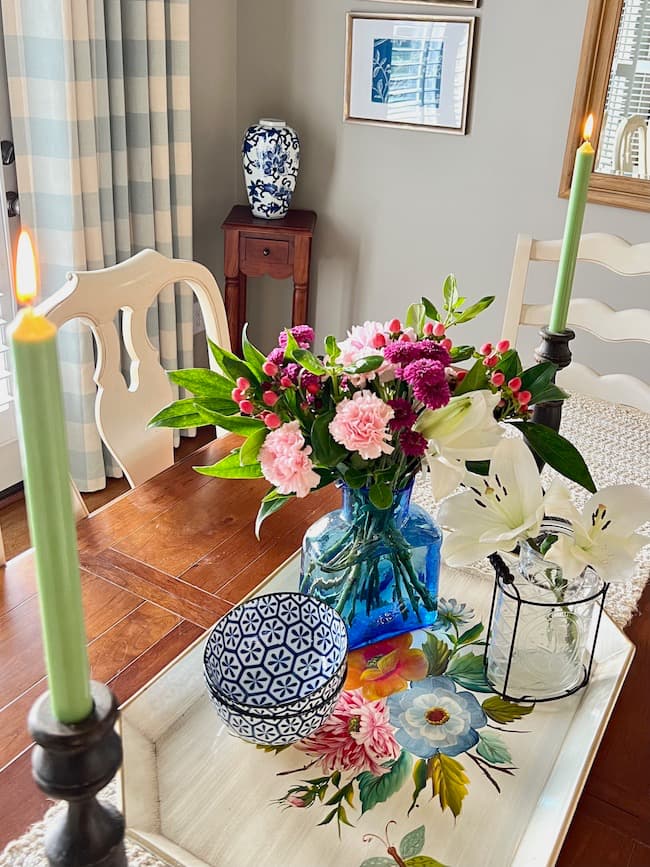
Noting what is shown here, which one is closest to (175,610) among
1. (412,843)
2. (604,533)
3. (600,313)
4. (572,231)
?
(412,843)

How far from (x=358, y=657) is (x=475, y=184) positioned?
2.13 metres

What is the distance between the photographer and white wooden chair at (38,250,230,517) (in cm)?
136

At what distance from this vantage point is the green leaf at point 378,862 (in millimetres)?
751

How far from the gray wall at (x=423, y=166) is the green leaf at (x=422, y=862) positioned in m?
2.14

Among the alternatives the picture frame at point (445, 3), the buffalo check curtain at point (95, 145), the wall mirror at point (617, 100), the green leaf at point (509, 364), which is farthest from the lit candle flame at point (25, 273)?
the picture frame at point (445, 3)

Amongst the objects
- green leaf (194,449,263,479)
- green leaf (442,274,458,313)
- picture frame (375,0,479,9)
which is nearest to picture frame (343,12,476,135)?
picture frame (375,0,479,9)

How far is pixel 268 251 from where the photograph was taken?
2.91 meters

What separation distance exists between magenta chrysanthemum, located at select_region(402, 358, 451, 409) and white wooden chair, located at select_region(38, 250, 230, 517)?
69cm

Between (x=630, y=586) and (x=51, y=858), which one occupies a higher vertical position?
(x=51, y=858)

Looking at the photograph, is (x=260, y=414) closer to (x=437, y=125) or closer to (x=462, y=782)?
(x=462, y=782)

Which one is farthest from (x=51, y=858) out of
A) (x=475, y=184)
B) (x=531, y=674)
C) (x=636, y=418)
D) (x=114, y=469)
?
(x=475, y=184)

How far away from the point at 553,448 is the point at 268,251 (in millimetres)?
2109

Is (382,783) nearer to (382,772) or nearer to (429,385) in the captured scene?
(382,772)

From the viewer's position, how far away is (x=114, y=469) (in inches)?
Result: 110
